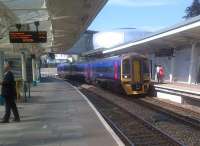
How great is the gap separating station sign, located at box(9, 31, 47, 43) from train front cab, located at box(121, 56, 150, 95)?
262 inches

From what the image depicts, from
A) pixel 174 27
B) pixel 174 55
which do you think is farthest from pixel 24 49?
pixel 174 27

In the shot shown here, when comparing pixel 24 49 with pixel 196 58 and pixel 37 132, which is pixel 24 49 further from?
pixel 37 132

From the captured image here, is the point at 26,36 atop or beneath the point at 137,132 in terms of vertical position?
atop

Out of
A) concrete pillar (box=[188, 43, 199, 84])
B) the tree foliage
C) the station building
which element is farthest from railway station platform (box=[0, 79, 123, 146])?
the tree foliage

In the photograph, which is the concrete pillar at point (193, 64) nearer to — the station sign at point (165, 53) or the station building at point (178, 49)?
the station building at point (178, 49)

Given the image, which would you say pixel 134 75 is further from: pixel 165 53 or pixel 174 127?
pixel 174 127

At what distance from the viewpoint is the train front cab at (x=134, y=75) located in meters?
29.8

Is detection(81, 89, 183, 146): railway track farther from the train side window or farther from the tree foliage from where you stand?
the tree foliage

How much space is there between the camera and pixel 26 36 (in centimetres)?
2417

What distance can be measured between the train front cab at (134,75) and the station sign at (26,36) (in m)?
6.64

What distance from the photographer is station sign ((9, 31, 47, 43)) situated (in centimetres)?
2378

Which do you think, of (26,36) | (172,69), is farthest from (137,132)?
(172,69)

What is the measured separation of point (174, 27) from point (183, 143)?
57.2 feet

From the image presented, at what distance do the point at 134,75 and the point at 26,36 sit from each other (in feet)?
27.0
